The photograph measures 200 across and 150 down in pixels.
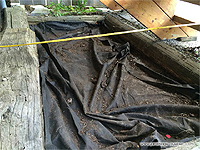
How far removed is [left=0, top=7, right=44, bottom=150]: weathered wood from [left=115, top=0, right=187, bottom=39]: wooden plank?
189 cm

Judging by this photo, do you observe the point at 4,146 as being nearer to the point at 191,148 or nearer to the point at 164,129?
the point at 191,148

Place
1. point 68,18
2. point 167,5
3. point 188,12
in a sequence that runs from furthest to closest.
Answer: point 68,18, point 188,12, point 167,5

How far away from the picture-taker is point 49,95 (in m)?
1.97

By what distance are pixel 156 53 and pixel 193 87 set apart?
2.97 feet

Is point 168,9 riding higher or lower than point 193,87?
higher

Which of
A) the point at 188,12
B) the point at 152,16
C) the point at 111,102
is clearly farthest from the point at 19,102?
the point at 188,12

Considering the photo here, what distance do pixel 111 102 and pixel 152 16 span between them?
5.39ft

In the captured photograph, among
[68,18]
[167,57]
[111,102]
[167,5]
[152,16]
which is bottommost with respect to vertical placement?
[111,102]

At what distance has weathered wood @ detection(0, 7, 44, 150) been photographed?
1.09m

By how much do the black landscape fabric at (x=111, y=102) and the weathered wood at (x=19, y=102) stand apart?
36cm

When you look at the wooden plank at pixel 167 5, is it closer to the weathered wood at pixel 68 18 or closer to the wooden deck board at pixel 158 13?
the wooden deck board at pixel 158 13

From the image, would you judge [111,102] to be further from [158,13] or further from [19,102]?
[158,13]

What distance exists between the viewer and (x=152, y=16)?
2.65 metres

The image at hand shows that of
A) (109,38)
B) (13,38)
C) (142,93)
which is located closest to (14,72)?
(13,38)
